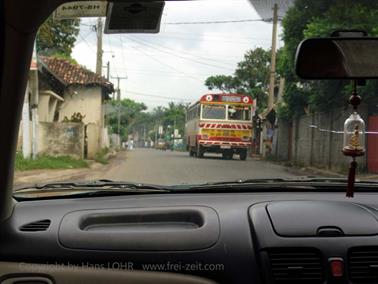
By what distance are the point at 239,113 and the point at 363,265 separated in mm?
2483

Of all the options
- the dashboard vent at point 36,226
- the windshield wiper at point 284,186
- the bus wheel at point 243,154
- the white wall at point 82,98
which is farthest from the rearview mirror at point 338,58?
the white wall at point 82,98

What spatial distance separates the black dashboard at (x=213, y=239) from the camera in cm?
248

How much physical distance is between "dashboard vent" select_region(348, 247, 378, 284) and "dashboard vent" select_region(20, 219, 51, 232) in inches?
52.0

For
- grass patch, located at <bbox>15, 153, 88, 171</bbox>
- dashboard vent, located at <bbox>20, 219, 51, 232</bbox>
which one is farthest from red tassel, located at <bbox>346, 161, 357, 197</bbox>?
grass patch, located at <bbox>15, 153, 88, 171</bbox>

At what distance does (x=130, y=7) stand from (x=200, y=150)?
3.83 meters

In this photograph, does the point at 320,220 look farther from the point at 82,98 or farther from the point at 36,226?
the point at 82,98

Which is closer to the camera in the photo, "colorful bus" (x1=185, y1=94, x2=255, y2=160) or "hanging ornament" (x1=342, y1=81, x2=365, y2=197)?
"hanging ornament" (x1=342, y1=81, x2=365, y2=197)

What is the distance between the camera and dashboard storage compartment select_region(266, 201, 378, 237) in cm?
258

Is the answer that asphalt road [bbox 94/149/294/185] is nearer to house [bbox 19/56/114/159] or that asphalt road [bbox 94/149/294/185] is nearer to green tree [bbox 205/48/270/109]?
green tree [bbox 205/48/270/109]

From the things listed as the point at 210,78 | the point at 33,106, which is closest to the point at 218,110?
the point at 210,78

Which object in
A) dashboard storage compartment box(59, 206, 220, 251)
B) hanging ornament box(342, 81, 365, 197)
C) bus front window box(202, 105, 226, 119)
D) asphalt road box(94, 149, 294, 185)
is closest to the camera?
dashboard storage compartment box(59, 206, 220, 251)

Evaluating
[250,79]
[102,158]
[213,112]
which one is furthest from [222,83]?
[102,158]

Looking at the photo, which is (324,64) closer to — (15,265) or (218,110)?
(15,265)

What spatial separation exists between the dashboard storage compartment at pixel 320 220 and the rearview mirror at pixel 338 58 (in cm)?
60
